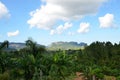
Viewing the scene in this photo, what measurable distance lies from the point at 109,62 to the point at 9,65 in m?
48.0

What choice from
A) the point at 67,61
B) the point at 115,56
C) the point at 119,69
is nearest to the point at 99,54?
the point at 115,56

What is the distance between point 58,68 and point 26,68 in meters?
5.49

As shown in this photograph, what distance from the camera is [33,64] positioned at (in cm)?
5053

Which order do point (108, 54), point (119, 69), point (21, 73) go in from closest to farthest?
point (21, 73), point (119, 69), point (108, 54)

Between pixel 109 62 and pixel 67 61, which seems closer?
pixel 67 61

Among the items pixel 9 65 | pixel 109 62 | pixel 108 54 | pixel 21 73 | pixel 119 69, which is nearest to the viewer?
pixel 21 73

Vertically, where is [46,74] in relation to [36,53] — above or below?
below

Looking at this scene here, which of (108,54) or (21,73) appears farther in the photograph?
(108,54)

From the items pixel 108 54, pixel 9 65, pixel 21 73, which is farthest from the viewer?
pixel 108 54

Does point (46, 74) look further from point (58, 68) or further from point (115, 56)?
point (115, 56)

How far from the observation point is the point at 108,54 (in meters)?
105

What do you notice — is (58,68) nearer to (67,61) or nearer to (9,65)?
(67,61)

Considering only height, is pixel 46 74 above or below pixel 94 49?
below

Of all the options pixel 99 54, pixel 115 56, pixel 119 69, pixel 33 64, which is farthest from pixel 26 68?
pixel 99 54
